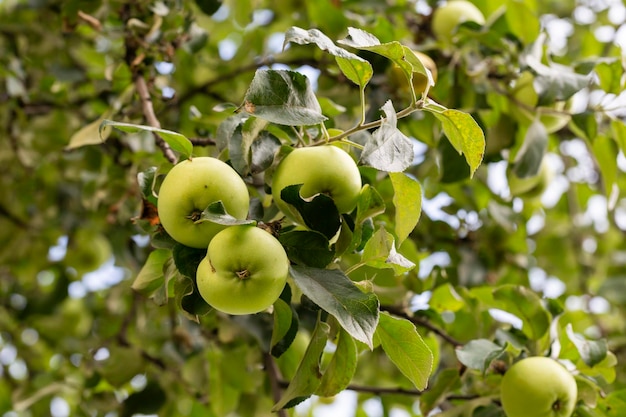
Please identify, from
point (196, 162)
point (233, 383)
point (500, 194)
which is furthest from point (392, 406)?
point (196, 162)

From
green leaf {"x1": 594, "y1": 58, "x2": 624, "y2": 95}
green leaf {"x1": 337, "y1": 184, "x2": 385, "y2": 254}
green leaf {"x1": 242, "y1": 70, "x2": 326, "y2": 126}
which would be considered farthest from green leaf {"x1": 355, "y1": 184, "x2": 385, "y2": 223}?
green leaf {"x1": 594, "y1": 58, "x2": 624, "y2": 95}

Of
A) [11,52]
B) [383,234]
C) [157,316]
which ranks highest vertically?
[383,234]

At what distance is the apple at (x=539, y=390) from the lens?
1007mm

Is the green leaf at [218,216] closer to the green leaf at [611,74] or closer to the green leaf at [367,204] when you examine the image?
the green leaf at [367,204]

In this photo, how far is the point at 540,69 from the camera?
1.22 m

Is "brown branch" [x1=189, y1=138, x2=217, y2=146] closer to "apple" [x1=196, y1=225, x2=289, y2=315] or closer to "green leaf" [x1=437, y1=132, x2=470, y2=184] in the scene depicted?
"apple" [x1=196, y1=225, x2=289, y2=315]

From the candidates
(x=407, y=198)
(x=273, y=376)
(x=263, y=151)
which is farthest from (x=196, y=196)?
(x=273, y=376)

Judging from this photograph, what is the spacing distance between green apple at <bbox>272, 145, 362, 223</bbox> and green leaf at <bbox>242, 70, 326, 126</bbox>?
0.04m

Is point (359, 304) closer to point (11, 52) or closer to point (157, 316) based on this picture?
point (157, 316)

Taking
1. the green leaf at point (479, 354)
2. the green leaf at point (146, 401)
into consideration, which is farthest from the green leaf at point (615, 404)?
the green leaf at point (146, 401)

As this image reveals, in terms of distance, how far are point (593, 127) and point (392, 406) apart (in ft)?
2.56

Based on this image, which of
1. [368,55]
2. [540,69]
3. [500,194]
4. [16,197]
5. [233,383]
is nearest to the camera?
[540,69]

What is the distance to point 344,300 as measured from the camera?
0.81m

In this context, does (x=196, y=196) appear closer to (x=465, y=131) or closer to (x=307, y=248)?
(x=307, y=248)
